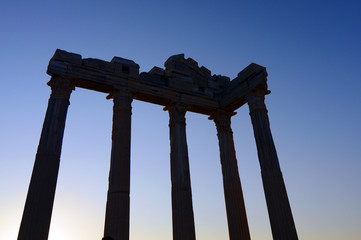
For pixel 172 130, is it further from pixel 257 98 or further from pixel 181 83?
pixel 257 98

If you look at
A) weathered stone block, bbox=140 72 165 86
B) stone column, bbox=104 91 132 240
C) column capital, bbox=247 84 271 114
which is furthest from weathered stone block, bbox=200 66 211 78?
stone column, bbox=104 91 132 240

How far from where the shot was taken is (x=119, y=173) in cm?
1948

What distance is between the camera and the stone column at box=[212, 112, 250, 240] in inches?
888

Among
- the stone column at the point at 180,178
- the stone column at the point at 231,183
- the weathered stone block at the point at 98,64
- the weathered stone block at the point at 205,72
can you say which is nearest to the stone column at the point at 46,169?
the weathered stone block at the point at 98,64

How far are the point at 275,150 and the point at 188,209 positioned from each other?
7380mm

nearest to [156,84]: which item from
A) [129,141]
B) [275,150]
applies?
[129,141]

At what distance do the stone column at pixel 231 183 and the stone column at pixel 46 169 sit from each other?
12.7 metres

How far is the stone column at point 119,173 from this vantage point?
17950 millimetres

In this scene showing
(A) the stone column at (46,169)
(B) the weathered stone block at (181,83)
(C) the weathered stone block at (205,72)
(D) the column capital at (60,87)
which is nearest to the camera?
(A) the stone column at (46,169)

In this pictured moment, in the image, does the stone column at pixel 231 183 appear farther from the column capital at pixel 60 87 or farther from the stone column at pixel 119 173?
the column capital at pixel 60 87

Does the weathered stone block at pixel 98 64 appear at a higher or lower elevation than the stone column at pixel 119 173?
higher

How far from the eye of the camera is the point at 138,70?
24.3 meters

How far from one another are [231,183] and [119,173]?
922cm

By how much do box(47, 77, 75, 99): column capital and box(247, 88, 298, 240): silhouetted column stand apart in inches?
530
